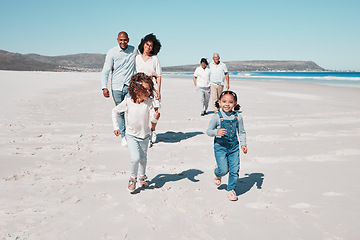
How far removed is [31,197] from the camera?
3.22 metres

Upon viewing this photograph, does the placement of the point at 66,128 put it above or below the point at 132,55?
below

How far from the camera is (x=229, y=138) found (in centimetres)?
330

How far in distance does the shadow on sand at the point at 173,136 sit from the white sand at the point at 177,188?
3cm

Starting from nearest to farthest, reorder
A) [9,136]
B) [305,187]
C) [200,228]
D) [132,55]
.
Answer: [200,228], [305,187], [132,55], [9,136]

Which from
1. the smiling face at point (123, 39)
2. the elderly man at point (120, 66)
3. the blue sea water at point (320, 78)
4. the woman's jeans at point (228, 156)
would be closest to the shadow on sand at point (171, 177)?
the woman's jeans at point (228, 156)

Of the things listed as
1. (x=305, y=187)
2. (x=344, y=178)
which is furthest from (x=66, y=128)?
(x=344, y=178)

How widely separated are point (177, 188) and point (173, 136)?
9.11ft

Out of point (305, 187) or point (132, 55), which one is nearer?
point (305, 187)

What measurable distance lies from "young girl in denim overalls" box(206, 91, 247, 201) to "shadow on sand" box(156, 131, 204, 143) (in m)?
2.59

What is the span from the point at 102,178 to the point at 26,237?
1.45 m

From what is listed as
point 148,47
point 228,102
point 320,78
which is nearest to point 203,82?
point 148,47

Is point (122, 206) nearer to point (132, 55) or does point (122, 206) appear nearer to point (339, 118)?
point (132, 55)

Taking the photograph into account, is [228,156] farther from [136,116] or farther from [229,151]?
[136,116]

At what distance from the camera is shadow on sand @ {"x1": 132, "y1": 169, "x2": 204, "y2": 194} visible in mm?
3723
